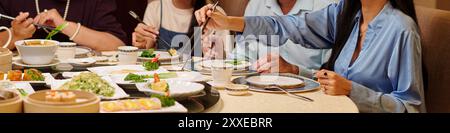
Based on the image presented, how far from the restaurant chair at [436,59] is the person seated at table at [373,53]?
0.37 ft

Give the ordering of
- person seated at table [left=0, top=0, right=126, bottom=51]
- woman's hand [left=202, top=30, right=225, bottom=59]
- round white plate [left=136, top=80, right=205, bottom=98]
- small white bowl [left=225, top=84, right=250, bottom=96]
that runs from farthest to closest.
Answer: person seated at table [left=0, top=0, right=126, bottom=51], woman's hand [left=202, top=30, right=225, bottom=59], small white bowl [left=225, top=84, right=250, bottom=96], round white plate [left=136, top=80, right=205, bottom=98]

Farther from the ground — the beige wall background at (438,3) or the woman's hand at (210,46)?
the beige wall background at (438,3)

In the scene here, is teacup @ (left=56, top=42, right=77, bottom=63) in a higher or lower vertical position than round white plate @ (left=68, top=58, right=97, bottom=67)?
higher

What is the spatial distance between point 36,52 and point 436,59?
1.42m

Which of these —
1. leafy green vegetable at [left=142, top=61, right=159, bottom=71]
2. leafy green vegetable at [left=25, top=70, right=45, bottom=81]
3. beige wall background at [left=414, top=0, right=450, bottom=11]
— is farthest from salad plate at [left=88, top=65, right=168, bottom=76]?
beige wall background at [left=414, top=0, right=450, bottom=11]

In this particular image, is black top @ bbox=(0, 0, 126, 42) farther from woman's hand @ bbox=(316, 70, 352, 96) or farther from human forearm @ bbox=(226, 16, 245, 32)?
woman's hand @ bbox=(316, 70, 352, 96)

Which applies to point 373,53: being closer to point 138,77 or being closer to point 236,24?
point 236,24

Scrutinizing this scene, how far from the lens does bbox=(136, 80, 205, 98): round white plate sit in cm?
130

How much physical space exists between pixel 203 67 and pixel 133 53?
0.97 ft

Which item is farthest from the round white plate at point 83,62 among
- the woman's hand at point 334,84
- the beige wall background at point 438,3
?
the beige wall background at point 438,3

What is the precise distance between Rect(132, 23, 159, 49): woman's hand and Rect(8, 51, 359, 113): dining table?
1.03 m

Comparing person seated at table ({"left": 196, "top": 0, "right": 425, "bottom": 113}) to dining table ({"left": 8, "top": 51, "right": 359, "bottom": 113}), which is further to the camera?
person seated at table ({"left": 196, "top": 0, "right": 425, "bottom": 113})

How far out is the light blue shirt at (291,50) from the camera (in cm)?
252

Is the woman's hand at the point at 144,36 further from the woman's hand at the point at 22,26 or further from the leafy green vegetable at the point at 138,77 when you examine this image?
the leafy green vegetable at the point at 138,77
